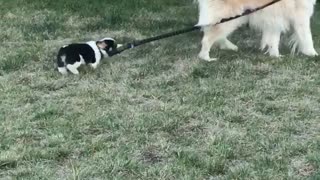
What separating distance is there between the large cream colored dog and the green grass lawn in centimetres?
19

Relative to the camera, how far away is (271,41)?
6676 mm

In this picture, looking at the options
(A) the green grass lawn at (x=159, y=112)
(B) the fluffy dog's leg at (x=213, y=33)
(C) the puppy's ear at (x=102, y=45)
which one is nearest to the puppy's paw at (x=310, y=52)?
(A) the green grass lawn at (x=159, y=112)

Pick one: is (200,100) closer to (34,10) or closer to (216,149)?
(216,149)

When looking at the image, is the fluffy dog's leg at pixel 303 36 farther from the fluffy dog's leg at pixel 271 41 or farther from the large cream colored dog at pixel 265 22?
the fluffy dog's leg at pixel 271 41

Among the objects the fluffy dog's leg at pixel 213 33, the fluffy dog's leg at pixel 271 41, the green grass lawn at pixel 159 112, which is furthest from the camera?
the fluffy dog's leg at pixel 271 41

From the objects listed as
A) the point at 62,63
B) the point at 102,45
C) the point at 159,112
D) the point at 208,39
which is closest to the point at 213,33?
the point at 208,39

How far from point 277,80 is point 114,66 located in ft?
5.42

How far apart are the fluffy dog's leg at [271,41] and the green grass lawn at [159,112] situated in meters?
0.13

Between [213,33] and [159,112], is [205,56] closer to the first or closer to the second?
[213,33]

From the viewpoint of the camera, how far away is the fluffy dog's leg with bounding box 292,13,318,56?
6.71m

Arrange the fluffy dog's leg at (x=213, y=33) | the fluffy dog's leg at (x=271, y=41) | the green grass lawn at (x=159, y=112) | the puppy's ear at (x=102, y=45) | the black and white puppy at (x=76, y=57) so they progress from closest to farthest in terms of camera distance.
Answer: the green grass lawn at (x=159, y=112) → the black and white puppy at (x=76, y=57) → the puppy's ear at (x=102, y=45) → the fluffy dog's leg at (x=213, y=33) → the fluffy dog's leg at (x=271, y=41)

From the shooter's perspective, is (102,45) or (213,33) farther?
(213,33)

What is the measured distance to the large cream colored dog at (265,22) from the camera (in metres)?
6.34

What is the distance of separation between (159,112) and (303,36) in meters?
2.62
